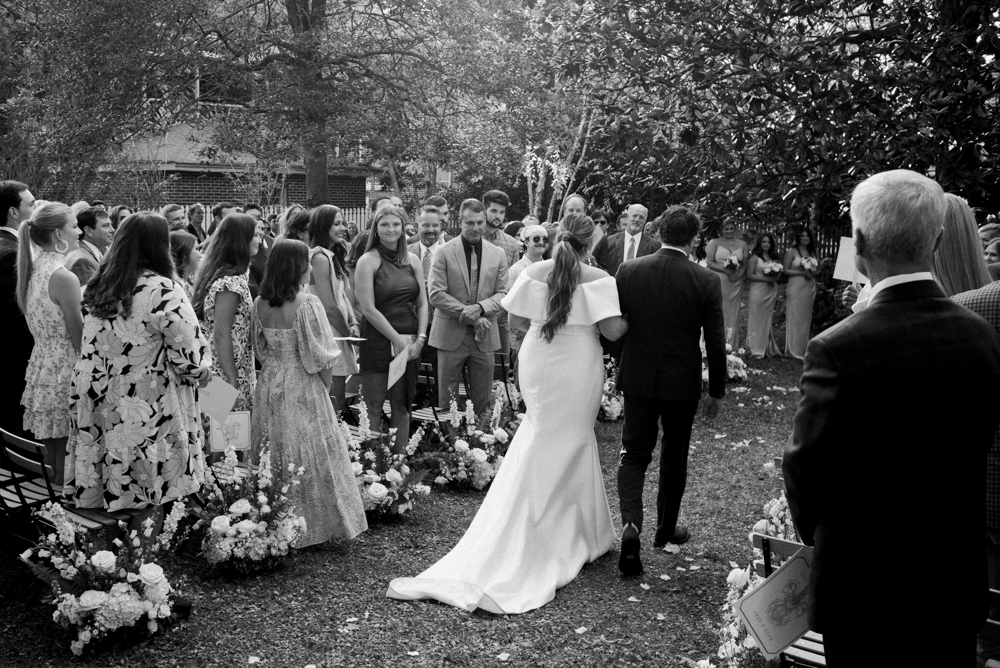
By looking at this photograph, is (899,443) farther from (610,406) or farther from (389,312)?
(610,406)

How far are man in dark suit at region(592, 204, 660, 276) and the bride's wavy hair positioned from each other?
18.1 feet

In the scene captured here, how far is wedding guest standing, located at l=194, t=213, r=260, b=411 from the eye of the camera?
635 centimetres

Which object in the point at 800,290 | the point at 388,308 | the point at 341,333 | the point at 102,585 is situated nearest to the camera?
the point at 102,585

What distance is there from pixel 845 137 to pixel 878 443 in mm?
7209

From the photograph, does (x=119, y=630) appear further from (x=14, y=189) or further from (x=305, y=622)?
(x=14, y=189)

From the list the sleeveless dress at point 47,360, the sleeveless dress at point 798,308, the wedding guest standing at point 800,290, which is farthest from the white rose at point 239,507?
the sleeveless dress at point 798,308

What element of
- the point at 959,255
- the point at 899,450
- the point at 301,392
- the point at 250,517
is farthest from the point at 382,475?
the point at 899,450

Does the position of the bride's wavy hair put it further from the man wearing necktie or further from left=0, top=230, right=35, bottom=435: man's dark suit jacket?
left=0, top=230, right=35, bottom=435: man's dark suit jacket

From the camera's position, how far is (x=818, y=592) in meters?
2.69

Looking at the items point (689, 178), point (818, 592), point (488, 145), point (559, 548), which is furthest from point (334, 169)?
point (818, 592)

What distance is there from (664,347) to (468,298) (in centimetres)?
259

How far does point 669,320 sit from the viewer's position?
588cm

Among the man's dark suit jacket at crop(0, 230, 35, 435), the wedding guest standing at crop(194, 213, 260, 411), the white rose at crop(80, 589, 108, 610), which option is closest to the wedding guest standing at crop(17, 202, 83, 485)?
the man's dark suit jacket at crop(0, 230, 35, 435)

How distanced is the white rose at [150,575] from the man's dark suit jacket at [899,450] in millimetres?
3204
